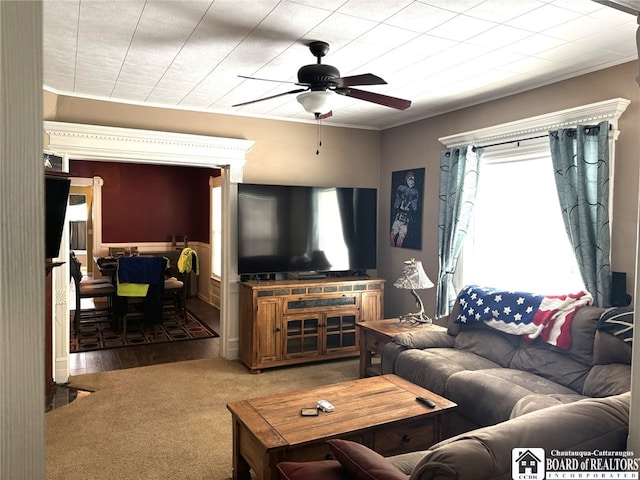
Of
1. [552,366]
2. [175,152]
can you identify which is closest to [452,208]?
[552,366]

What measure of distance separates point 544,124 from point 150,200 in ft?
22.7

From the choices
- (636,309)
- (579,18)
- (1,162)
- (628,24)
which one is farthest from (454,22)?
(1,162)

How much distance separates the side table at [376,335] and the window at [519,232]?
758 mm

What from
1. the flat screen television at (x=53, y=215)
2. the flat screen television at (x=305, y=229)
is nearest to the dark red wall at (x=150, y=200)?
the flat screen television at (x=305, y=229)

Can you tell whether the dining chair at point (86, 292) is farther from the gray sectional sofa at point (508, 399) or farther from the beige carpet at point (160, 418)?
the gray sectional sofa at point (508, 399)

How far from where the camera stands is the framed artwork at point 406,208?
5293 millimetres

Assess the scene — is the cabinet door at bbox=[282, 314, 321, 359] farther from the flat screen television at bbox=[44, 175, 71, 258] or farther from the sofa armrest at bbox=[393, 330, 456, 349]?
the flat screen television at bbox=[44, 175, 71, 258]

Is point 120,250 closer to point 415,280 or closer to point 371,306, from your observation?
point 371,306

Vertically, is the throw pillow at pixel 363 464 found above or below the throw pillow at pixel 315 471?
above

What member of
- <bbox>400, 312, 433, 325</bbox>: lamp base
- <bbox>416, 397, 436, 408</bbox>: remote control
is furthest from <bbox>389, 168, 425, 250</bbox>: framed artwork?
<bbox>416, 397, 436, 408</bbox>: remote control

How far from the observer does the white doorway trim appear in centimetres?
440

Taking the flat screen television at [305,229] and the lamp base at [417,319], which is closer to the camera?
the lamp base at [417,319]

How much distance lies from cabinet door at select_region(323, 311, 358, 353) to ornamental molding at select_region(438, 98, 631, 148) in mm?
2054

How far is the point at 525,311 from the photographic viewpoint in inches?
142
